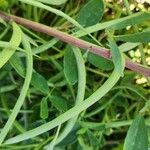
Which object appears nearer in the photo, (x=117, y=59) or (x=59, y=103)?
(x=117, y=59)

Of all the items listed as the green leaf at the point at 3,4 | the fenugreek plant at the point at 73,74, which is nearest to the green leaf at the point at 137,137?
the fenugreek plant at the point at 73,74

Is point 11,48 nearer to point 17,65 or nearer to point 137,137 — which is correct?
point 17,65

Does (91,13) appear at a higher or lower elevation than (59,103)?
higher

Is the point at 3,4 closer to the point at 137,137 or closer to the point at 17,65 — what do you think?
the point at 17,65

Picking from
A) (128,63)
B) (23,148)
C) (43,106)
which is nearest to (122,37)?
(128,63)

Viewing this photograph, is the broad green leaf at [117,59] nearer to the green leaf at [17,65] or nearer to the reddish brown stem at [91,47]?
the reddish brown stem at [91,47]

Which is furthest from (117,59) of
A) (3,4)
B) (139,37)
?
(3,4)

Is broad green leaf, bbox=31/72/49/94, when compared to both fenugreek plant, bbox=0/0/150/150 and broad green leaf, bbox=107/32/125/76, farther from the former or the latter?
broad green leaf, bbox=107/32/125/76
